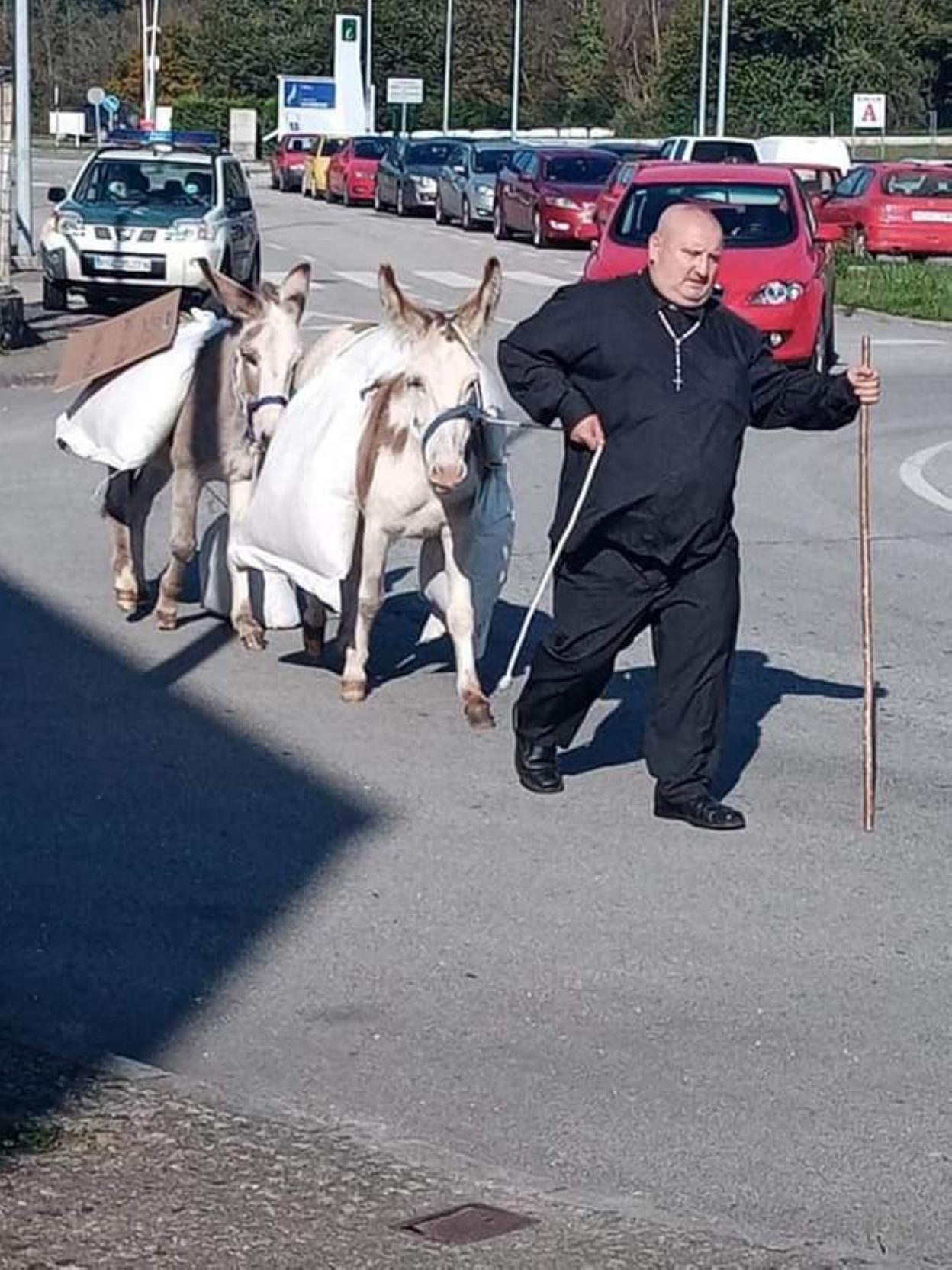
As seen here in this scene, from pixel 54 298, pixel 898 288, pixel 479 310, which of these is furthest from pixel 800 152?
pixel 479 310

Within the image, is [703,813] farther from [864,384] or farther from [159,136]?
[159,136]

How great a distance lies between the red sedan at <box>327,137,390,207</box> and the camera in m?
60.8

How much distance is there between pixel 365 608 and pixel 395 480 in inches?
24.9

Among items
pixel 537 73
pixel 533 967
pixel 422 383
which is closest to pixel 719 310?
pixel 422 383

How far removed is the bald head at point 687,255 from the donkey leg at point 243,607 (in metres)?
3.50

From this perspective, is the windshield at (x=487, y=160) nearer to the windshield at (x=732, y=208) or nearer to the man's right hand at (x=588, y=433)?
the windshield at (x=732, y=208)

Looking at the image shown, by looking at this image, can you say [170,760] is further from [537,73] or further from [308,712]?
[537,73]

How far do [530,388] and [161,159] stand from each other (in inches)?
936

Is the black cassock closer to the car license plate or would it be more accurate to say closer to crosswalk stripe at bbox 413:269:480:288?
the car license plate

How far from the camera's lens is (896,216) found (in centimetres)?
4003

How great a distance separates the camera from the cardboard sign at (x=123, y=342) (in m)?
11.6

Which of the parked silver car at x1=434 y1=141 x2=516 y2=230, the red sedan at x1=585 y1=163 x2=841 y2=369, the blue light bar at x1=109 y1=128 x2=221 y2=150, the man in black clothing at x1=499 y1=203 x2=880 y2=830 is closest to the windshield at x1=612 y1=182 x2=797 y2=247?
the red sedan at x1=585 y1=163 x2=841 y2=369

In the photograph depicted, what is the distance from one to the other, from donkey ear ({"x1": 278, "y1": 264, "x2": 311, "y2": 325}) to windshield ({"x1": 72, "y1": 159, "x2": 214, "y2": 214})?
1977 centimetres

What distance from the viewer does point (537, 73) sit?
339ft
